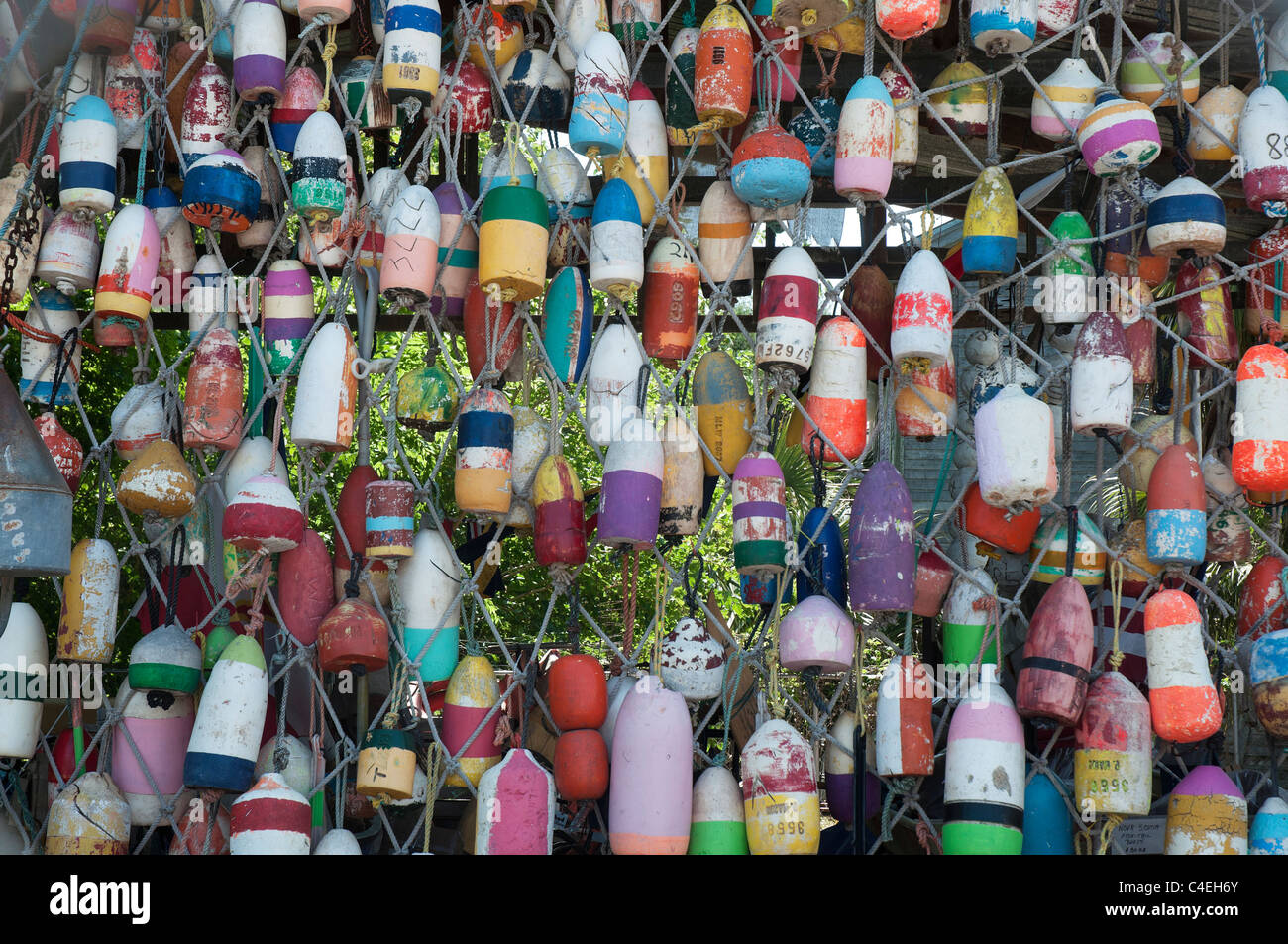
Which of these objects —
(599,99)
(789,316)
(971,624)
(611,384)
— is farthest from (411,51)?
(971,624)

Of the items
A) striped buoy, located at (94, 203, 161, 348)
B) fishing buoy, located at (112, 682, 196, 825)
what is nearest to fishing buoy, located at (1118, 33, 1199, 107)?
striped buoy, located at (94, 203, 161, 348)

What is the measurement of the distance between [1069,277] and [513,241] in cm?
156

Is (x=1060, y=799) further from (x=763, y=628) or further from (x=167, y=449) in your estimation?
(x=167, y=449)

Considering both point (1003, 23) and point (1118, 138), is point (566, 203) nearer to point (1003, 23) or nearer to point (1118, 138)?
point (1003, 23)

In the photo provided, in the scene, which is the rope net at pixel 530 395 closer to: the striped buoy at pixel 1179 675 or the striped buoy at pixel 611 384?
the striped buoy at pixel 611 384

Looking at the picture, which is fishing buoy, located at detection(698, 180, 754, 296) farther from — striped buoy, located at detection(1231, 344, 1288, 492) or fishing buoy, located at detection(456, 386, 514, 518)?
striped buoy, located at detection(1231, 344, 1288, 492)

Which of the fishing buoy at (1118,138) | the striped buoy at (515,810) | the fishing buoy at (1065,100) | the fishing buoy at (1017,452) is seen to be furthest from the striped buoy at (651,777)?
the fishing buoy at (1065,100)

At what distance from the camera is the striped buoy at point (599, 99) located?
13.4 ft

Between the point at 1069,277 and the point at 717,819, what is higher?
the point at 1069,277

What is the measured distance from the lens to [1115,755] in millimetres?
3709

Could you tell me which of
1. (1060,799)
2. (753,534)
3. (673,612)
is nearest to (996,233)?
(753,534)

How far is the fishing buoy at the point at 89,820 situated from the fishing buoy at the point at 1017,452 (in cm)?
243

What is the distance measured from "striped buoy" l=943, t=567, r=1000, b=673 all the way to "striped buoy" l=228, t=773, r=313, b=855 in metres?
1.74

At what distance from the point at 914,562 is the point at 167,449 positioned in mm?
2052
